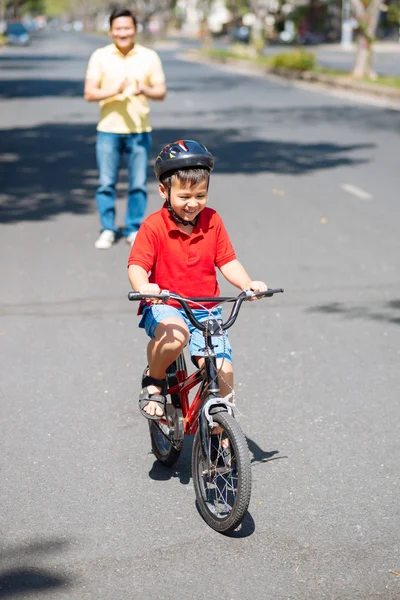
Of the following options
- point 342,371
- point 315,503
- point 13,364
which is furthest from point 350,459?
point 13,364

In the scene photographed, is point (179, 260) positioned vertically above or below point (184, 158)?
below

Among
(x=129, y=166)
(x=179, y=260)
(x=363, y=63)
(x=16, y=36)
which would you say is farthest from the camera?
(x=16, y=36)

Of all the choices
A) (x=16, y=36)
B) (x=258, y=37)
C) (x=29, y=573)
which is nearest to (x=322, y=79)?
(x=258, y=37)

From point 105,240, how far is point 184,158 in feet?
18.7

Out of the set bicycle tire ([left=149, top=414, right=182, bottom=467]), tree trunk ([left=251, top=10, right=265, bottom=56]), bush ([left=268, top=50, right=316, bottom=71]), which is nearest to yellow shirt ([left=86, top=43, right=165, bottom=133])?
bicycle tire ([left=149, top=414, right=182, bottom=467])

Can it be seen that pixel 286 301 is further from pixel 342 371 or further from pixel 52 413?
pixel 52 413

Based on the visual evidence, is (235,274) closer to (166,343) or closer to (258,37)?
(166,343)

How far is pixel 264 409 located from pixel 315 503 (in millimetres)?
1213

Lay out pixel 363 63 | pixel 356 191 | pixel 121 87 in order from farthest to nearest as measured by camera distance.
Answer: pixel 363 63 < pixel 356 191 < pixel 121 87

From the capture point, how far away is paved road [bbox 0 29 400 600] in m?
3.93

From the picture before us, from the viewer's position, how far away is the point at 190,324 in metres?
4.48

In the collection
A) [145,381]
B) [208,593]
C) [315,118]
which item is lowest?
[315,118]

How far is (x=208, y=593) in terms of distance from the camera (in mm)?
3729

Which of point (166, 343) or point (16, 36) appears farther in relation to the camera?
point (16, 36)
